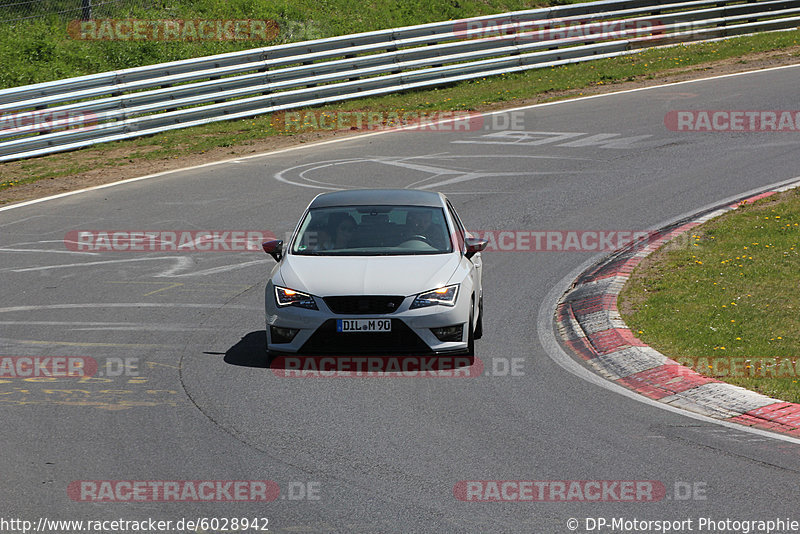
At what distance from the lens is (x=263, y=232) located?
48.3 feet

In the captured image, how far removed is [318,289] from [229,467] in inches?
106

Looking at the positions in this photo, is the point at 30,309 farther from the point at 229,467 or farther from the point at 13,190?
the point at 13,190

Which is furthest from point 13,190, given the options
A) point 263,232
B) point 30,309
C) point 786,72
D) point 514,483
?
point 786,72

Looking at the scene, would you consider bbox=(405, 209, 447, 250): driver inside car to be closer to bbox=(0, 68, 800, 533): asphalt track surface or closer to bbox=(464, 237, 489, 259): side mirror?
bbox=(464, 237, 489, 259): side mirror

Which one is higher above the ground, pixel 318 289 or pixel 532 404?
pixel 318 289

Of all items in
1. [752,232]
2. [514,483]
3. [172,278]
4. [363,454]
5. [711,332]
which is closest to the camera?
Result: [514,483]

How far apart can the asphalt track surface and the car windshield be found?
1152 millimetres

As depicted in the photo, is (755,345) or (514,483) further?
(755,345)

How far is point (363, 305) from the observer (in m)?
Answer: 9.16

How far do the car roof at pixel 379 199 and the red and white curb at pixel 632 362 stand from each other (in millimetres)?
1959

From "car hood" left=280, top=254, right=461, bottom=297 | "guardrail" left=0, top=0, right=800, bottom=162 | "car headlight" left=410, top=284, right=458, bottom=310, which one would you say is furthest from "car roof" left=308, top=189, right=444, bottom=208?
"guardrail" left=0, top=0, right=800, bottom=162

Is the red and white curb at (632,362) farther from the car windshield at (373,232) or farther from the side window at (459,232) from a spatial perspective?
the car windshield at (373,232)

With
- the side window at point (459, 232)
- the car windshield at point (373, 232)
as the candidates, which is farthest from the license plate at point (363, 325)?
the side window at point (459, 232)

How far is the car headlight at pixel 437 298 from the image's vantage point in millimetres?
9250
